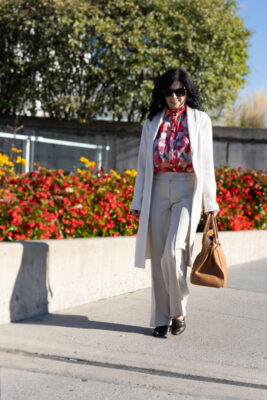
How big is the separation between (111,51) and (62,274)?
9.78 metres

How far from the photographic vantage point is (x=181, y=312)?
5082mm

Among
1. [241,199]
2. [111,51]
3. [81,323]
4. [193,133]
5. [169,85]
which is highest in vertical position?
[111,51]

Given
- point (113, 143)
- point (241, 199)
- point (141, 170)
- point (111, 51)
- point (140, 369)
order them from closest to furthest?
1. point (140, 369)
2. point (141, 170)
3. point (241, 199)
4. point (111, 51)
5. point (113, 143)

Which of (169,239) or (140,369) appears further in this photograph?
(169,239)

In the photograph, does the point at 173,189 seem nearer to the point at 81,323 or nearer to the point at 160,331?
the point at 160,331

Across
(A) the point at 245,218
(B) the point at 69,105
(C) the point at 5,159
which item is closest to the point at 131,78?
(B) the point at 69,105

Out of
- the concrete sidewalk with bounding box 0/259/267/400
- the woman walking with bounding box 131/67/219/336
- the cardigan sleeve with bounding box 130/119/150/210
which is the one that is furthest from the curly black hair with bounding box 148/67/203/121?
the concrete sidewalk with bounding box 0/259/267/400

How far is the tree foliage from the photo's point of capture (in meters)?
14.6

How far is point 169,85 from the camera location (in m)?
5.09

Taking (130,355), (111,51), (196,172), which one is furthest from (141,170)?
(111,51)

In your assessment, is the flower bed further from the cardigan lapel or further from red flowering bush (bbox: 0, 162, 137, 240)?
the cardigan lapel

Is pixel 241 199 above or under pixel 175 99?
under

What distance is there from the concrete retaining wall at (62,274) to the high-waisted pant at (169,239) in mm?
947

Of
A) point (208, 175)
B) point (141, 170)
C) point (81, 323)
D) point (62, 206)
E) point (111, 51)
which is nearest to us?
point (208, 175)
